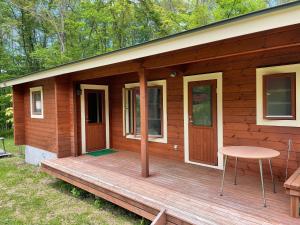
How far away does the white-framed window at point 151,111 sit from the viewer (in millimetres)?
5387

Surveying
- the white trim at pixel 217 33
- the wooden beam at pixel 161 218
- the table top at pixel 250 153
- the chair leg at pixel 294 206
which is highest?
the white trim at pixel 217 33

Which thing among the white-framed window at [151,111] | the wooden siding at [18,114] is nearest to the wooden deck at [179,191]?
the white-framed window at [151,111]

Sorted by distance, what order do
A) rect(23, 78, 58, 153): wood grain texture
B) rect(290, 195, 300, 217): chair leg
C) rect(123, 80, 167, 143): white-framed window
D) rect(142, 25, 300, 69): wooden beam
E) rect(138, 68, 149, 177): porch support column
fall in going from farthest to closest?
rect(23, 78, 58, 153): wood grain texture, rect(123, 80, 167, 143): white-framed window, rect(138, 68, 149, 177): porch support column, rect(290, 195, 300, 217): chair leg, rect(142, 25, 300, 69): wooden beam

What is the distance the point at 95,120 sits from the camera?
646 centimetres

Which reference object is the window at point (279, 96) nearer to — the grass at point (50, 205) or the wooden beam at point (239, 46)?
the wooden beam at point (239, 46)

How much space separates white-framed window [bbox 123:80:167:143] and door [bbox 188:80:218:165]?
2.35ft

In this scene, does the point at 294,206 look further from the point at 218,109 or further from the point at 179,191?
the point at 218,109

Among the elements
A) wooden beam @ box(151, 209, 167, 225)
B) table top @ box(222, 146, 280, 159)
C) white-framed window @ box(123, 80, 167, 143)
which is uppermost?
white-framed window @ box(123, 80, 167, 143)

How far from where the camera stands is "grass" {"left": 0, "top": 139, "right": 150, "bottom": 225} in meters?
3.63

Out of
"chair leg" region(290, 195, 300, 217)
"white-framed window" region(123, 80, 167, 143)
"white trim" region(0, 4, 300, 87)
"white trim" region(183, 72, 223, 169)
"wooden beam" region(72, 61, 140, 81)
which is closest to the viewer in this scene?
"white trim" region(0, 4, 300, 87)

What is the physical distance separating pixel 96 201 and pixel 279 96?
3342mm

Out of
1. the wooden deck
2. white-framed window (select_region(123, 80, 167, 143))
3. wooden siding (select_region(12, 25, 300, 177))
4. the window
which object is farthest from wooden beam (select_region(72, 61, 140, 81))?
the window

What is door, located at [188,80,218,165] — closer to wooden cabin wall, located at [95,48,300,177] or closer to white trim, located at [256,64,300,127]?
wooden cabin wall, located at [95,48,300,177]

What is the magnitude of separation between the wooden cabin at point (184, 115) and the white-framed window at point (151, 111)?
24 mm
